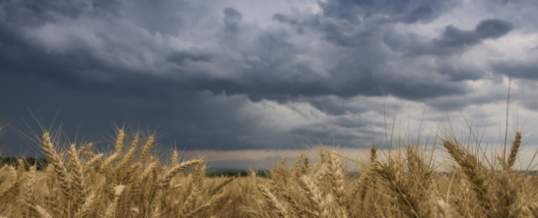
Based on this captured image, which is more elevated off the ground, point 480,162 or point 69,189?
point 480,162

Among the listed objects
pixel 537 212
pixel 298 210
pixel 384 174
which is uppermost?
pixel 384 174

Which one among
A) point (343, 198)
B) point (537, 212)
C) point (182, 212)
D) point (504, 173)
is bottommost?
point (182, 212)

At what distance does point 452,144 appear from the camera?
8.01 feet

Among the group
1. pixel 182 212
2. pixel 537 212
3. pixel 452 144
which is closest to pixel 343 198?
pixel 537 212

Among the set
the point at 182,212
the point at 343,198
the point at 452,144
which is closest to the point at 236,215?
the point at 182,212

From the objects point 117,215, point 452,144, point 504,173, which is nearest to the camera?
point 504,173

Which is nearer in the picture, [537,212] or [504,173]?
[504,173]

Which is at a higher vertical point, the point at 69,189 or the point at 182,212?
the point at 69,189

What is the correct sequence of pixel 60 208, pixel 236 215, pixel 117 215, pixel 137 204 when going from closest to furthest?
pixel 60 208 < pixel 117 215 < pixel 137 204 < pixel 236 215

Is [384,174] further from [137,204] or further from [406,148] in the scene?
[137,204]

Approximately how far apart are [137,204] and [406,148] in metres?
3.59

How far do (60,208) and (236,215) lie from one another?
2.96 metres

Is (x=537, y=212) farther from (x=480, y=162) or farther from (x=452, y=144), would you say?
(x=452, y=144)

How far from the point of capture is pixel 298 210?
2.11 meters
